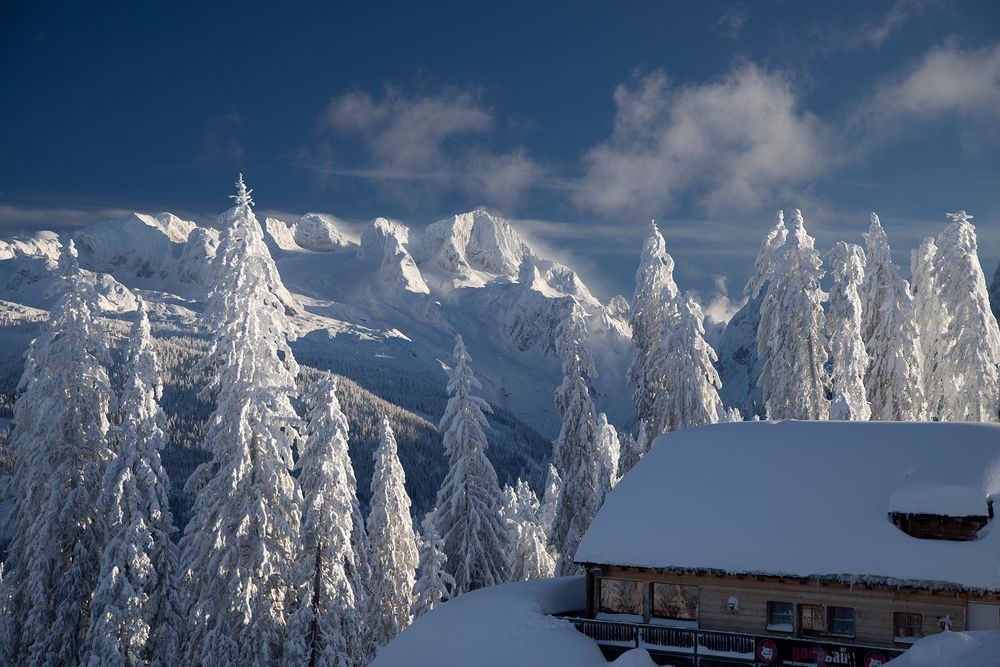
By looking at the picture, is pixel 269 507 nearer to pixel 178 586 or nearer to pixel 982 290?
pixel 178 586

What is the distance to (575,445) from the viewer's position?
1356 inches

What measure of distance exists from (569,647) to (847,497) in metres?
8.40

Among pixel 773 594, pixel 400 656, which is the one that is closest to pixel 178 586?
pixel 400 656

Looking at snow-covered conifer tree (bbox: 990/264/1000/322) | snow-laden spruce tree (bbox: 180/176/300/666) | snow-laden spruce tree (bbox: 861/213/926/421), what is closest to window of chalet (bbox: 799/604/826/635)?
snow-laden spruce tree (bbox: 180/176/300/666)

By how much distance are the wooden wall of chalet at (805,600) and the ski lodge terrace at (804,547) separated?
0.11ft

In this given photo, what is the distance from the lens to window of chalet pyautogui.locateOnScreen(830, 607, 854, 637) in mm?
18984

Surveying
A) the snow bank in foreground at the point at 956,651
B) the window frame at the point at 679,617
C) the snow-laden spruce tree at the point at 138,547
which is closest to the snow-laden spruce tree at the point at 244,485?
the snow-laden spruce tree at the point at 138,547

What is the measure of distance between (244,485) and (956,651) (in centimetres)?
2035

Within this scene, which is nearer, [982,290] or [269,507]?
[269,507]

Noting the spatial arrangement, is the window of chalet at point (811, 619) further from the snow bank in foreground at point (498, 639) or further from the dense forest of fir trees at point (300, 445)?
the dense forest of fir trees at point (300, 445)

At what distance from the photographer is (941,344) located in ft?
115

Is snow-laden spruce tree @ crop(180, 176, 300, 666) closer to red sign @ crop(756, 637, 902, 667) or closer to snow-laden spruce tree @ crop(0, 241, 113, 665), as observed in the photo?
snow-laden spruce tree @ crop(0, 241, 113, 665)

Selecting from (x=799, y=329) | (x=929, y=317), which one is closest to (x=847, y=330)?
(x=799, y=329)

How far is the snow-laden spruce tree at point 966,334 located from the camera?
32.8m
